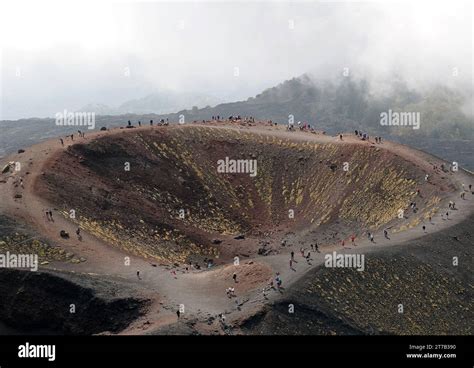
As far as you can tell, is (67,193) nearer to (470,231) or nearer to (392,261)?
(392,261)

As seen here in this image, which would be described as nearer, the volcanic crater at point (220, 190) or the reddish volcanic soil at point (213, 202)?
the reddish volcanic soil at point (213, 202)

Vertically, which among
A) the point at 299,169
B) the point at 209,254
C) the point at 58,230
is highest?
the point at 299,169

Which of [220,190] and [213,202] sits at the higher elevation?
[220,190]

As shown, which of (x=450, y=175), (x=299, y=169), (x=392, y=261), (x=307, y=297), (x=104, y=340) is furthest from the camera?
(x=299, y=169)

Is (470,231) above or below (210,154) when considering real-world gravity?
below

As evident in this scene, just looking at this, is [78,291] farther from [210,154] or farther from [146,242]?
[210,154]

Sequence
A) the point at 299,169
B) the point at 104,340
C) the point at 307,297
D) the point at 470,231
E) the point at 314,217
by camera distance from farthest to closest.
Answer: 1. the point at 299,169
2. the point at 314,217
3. the point at 470,231
4. the point at 307,297
5. the point at 104,340

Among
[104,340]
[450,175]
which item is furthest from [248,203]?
[104,340]

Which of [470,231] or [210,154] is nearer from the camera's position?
[470,231]

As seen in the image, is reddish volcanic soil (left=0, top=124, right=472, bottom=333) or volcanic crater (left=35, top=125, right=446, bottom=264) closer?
reddish volcanic soil (left=0, top=124, right=472, bottom=333)

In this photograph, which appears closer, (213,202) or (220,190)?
(213,202)
